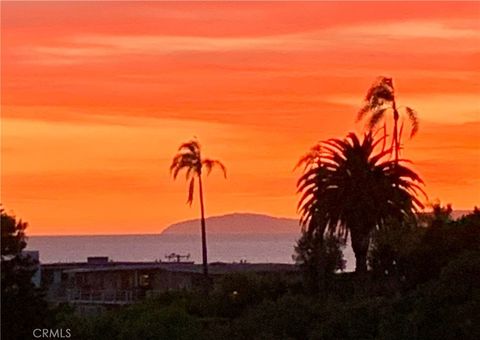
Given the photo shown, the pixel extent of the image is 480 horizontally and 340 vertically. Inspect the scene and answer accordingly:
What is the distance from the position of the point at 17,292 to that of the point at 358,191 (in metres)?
21.4

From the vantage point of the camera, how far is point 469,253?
141 ft

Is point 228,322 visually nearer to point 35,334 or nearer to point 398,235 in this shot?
point 398,235

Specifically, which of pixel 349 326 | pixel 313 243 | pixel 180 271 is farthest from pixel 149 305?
pixel 180 271

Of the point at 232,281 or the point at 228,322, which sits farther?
the point at 232,281

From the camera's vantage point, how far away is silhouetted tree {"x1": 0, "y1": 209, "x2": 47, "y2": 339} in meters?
34.0

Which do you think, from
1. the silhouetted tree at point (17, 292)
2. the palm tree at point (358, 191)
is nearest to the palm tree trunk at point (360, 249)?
the palm tree at point (358, 191)

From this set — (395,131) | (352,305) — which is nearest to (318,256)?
(395,131)

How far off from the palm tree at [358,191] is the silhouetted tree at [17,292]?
64.8 ft

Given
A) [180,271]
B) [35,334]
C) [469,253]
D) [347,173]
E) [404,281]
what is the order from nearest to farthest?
[35,334]
[469,253]
[404,281]
[347,173]
[180,271]

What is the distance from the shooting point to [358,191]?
53.8 metres

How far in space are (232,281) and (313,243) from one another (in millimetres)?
4528

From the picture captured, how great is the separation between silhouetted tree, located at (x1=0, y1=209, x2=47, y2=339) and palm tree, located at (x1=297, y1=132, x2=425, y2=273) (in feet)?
64.8

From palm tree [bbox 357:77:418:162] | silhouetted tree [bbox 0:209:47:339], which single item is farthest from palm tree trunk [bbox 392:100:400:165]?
silhouetted tree [bbox 0:209:47:339]

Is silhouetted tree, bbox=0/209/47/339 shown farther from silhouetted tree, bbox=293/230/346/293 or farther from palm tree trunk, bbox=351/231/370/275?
palm tree trunk, bbox=351/231/370/275
